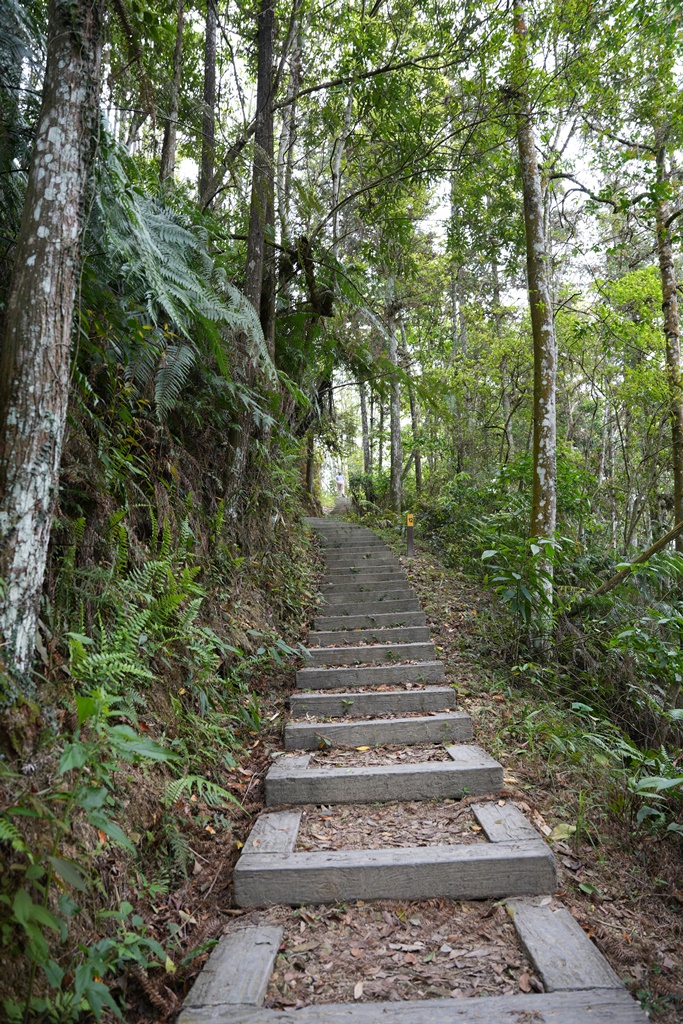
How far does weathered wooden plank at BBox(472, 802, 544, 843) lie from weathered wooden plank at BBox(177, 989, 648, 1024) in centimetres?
81

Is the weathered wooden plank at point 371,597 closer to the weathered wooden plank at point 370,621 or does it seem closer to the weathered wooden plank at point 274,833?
the weathered wooden plank at point 370,621

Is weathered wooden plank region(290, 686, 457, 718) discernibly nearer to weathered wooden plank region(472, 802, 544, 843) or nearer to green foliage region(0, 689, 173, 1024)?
weathered wooden plank region(472, 802, 544, 843)

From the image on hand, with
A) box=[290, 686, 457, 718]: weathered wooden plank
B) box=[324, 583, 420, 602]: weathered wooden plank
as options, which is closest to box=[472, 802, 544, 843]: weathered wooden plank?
box=[290, 686, 457, 718]: weathered wooden plank

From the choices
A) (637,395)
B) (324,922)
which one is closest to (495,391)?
(637,395)

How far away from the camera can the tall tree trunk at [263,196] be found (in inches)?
214

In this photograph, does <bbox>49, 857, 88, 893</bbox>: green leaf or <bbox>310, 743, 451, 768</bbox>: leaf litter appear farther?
<bbox>310, 743, 451, 768</bbox>: leaf litter

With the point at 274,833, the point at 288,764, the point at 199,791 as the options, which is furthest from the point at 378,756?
the point at 199,791

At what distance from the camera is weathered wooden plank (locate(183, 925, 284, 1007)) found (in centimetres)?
207

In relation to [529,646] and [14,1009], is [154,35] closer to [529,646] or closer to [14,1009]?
[14,1009]

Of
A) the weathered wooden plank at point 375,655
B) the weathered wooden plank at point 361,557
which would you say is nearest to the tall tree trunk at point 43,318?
the weathered wooden plank at point 375,655

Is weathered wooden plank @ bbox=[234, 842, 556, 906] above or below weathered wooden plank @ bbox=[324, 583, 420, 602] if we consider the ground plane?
below

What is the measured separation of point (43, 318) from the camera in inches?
88.4

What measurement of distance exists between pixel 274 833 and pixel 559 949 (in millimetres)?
1440

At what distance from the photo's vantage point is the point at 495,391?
13039mm
